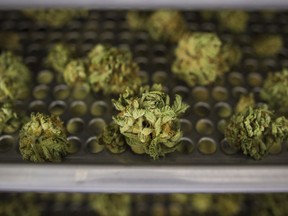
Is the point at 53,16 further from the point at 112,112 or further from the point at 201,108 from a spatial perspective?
the point at 201,108

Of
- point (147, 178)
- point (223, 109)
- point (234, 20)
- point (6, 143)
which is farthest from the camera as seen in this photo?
point (234, 20)

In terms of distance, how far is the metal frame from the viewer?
18.3 inches

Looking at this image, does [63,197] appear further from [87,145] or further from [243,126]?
[243,126]

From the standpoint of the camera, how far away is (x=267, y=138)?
56cm

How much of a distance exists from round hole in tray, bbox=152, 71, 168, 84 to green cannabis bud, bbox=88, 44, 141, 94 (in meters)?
0.07

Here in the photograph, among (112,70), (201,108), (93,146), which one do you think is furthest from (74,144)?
(201,108)

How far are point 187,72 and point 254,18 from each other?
0.79 ft

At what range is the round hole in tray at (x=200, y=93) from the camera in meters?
0.74

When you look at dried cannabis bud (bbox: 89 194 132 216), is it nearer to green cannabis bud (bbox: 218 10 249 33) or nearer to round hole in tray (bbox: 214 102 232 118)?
round hole in tray (bbox: 214 102 232 118)

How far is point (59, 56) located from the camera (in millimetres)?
751

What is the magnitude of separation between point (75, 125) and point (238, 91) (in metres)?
0.32

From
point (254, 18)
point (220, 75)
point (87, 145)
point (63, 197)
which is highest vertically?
point (254, 18)

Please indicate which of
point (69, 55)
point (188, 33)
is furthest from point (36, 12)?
point (188, 33)

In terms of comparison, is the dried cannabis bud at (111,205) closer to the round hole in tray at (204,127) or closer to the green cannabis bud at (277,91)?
→ the round hole in tray at (204,127)
